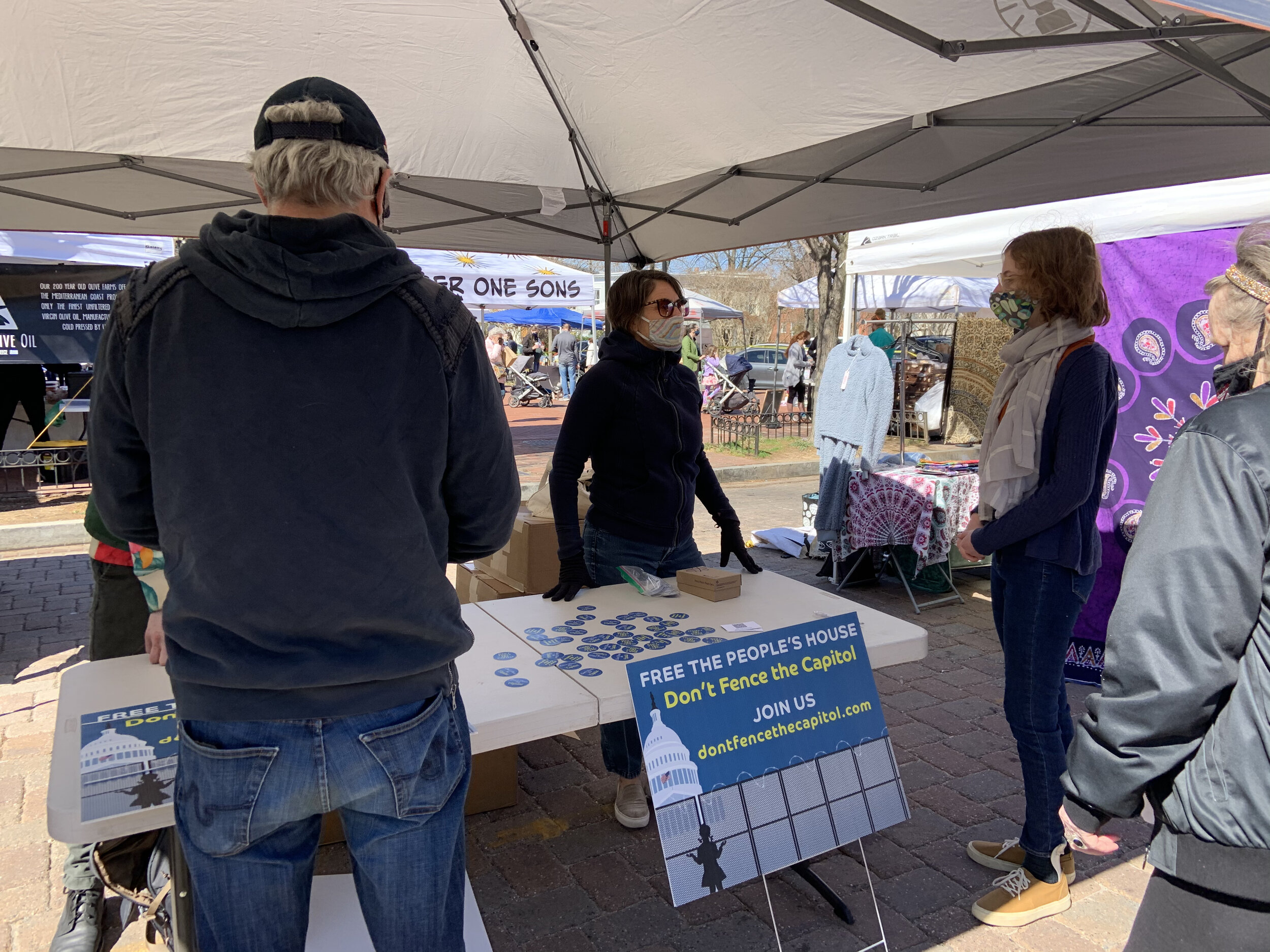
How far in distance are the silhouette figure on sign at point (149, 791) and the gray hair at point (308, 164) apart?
3.41 ft

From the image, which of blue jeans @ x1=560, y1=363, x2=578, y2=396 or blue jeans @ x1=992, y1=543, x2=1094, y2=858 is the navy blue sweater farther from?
blue jeans @ x1=560, y1=363, x2=578, y2=396

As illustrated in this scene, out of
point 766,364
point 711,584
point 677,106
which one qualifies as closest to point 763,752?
point 711,584

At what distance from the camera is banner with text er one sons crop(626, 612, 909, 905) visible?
2.02 meters

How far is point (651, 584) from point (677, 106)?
6.68ft

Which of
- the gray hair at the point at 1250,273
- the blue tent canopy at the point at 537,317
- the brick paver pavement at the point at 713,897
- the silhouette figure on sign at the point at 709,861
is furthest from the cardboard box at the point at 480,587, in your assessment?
the blue tent canopy at the point at 537,317

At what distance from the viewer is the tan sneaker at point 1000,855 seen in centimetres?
276

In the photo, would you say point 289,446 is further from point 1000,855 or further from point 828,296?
point 828,296

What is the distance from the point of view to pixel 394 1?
9.98 ft

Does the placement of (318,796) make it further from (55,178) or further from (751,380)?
(751,380)

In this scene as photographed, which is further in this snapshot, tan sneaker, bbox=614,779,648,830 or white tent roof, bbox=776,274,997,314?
white tent roof, bbox=776,274,997,314

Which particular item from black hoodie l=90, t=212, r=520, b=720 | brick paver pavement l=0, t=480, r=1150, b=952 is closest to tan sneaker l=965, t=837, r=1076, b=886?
brick paver pavement l=0, t=480, r=1150, b=952

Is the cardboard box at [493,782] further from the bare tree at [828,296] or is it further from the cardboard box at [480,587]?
the bare tree at [828,296]

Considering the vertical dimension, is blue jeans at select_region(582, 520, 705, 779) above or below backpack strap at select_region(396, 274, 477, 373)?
below

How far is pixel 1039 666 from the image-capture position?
94.8 inches
